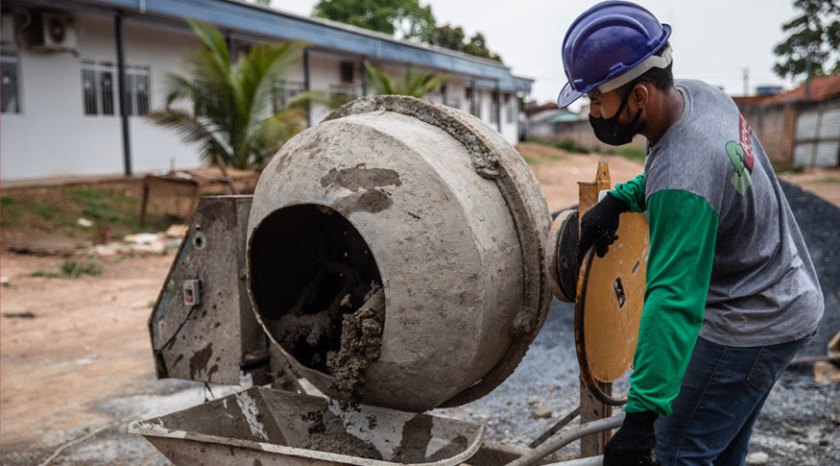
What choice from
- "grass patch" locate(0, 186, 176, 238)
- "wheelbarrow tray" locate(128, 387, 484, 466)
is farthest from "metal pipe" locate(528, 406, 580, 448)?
"grass patch" locate(0, 186, 176, 238)

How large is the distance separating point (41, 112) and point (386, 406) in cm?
1249

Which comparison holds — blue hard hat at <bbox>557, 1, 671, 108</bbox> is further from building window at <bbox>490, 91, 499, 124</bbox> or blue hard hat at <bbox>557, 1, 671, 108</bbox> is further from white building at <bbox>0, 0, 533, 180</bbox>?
building window at <bbox>490, 91, 499, 124</bbox>

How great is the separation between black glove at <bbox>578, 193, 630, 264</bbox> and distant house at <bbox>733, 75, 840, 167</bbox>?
2160cm

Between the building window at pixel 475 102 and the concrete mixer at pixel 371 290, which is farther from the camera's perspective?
the building window at pixel 475 102

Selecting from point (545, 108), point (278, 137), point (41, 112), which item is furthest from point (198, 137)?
point (545, 108)

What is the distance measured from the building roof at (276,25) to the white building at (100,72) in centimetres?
3

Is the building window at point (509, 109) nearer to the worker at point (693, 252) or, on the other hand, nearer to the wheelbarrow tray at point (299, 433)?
the wheelbarrow tray at point (299, 433)

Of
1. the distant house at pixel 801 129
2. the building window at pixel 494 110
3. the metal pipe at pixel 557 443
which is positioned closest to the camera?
the metal pipe at pixel 557 443

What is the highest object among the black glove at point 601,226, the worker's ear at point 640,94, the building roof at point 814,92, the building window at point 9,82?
the building roof at point 814,92

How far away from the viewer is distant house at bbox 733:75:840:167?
23233 millimetres

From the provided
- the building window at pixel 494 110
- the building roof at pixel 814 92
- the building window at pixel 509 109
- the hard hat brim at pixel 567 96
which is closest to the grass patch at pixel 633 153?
the building roof at pixel 814 92

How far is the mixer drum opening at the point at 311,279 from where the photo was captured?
2.98 meters

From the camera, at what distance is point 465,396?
3115mm

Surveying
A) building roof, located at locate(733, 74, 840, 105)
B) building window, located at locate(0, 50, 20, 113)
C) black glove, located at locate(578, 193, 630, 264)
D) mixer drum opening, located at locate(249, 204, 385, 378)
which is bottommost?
mixer drum opening, located at locate(249, 204, 385, 378)
